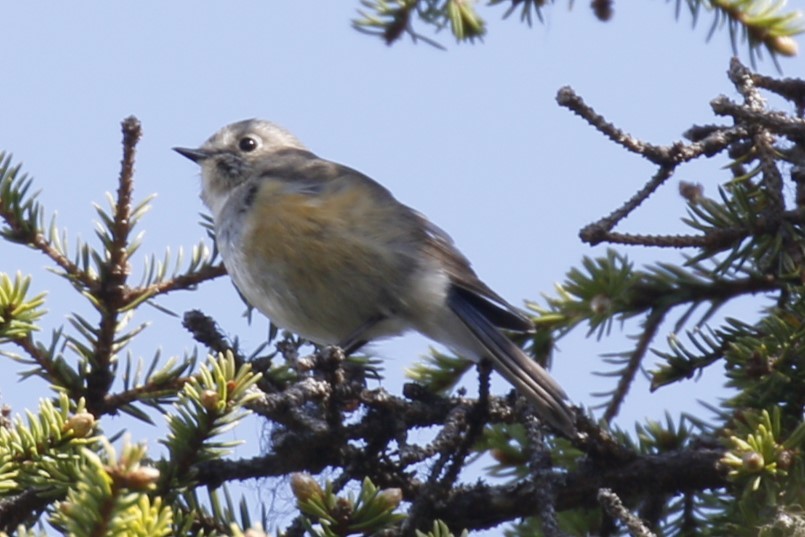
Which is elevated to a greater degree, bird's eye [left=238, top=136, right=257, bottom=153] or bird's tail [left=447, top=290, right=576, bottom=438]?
bird's eye [left=238, top=136, right=257, bottom=153]

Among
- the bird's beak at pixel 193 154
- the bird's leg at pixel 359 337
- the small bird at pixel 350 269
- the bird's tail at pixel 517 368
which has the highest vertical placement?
the bird's beak at pixel 193 154

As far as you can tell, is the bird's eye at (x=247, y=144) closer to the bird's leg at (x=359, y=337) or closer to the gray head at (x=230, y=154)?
the gray head at (x=230, y=154)

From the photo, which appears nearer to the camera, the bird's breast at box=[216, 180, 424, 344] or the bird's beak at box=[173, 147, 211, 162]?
the bird's breast at box=[216, 180, 424, 344]

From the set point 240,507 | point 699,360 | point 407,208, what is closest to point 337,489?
point 240,507

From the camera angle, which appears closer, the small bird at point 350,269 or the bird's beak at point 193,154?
the small bird at point 350,269

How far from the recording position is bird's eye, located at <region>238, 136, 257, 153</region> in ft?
17.9

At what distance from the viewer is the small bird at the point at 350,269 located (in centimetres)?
410

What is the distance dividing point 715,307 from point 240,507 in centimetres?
153

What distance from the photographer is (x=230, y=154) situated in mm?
5363

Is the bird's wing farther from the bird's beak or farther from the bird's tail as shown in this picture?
the bird's beak

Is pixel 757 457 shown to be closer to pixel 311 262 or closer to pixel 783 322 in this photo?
pixel 783 322

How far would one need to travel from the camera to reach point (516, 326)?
12.2ft

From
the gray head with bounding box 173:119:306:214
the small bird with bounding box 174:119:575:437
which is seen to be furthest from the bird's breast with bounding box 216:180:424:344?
the gray head with bounding box 173:119:306:214

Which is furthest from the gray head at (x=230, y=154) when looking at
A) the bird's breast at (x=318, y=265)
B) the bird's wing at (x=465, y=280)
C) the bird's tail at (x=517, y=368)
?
the bird's tail at (x=517, y=368)
